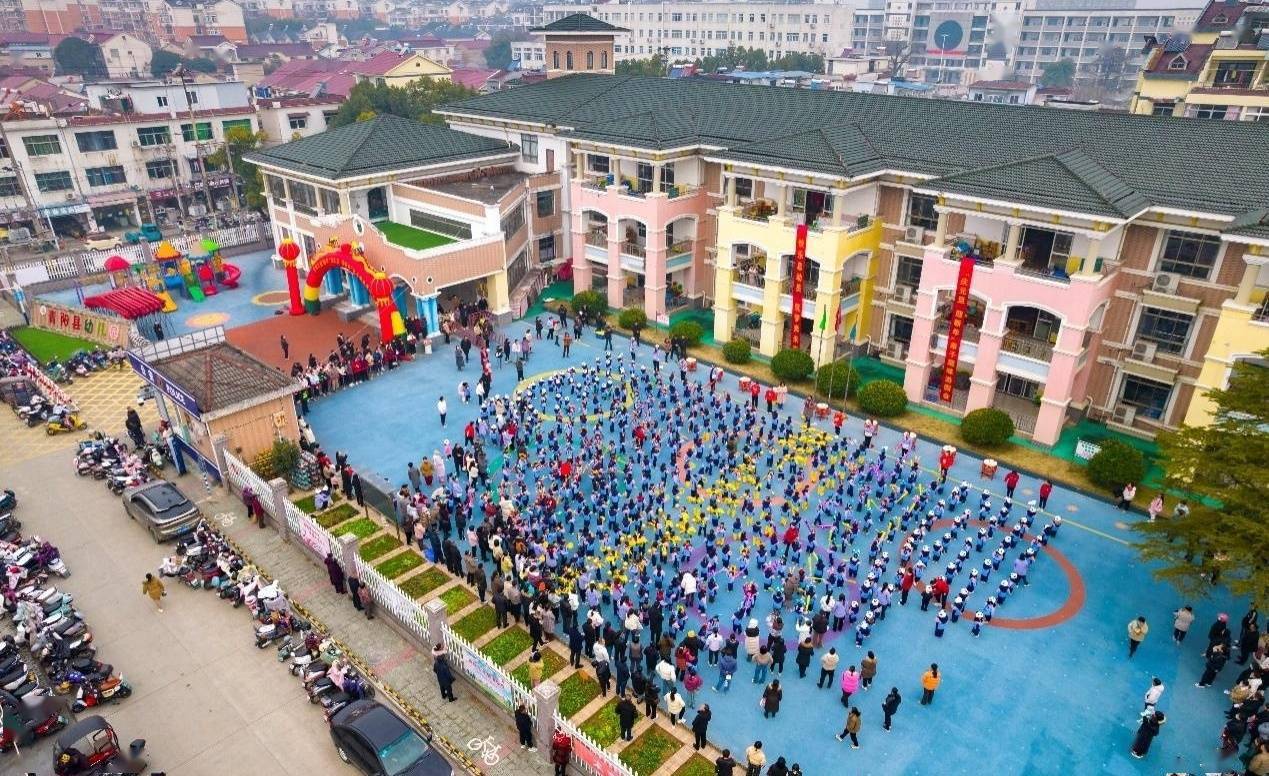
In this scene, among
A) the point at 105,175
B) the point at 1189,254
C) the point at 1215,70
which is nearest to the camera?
the point at 1189,254

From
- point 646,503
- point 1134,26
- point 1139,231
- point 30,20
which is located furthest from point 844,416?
point 30,20

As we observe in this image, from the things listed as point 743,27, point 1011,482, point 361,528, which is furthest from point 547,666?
point 743,27

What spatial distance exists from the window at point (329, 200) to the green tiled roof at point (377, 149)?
1445mm

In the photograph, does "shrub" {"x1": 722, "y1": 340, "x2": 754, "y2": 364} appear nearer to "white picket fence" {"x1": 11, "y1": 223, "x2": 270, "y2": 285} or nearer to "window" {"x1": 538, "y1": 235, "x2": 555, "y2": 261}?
"window" {"x1": 538, "y1": 235, "x2": 555, "y2": 261}

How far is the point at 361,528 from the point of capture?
25.9m

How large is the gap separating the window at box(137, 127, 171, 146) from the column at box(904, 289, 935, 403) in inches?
2361

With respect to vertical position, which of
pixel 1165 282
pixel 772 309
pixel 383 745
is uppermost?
pixel 1165 282

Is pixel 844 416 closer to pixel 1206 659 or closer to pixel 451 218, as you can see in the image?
pixel 1206 659

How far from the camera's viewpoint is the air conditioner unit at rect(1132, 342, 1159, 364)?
31.2 m

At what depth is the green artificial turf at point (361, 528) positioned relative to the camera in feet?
84.1

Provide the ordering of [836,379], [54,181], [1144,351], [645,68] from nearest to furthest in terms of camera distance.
Answer: [1144,351], [836,379], [54,181], [645,68]

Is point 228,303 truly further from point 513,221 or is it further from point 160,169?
point 160,169

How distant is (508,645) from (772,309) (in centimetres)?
2294

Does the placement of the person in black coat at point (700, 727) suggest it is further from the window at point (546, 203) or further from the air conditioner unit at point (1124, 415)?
the window at point (546, 203)
